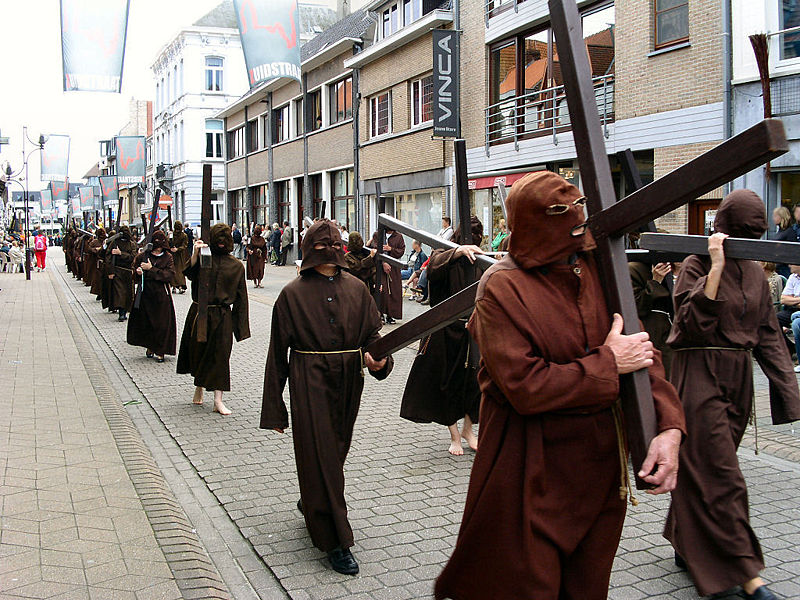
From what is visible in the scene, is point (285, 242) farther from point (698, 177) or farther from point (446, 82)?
point (698, 177)

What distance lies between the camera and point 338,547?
14.8 ft

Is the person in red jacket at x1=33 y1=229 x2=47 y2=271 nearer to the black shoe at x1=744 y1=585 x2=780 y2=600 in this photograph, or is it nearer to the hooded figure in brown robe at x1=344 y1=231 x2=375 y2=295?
the hooded figure in brown robe at x1=344 y1=231 x2=375 y2=295

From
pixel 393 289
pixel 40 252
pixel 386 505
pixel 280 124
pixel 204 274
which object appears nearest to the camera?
pixel 386 505

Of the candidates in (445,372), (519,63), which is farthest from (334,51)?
(445,372)

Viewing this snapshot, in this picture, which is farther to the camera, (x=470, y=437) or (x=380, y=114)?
(x=380, y=114)

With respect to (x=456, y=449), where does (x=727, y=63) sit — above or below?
above

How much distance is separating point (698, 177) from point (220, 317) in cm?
701

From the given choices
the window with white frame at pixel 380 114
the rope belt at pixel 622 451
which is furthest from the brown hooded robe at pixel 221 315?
the window with white frame at pixel 380 114

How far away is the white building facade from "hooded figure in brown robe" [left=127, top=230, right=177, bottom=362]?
40271 millimetres

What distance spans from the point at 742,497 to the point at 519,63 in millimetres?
18094

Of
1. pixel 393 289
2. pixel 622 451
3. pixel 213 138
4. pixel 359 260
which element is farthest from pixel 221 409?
pixel 213 138

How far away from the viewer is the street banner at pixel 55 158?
35.0m

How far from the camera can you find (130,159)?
115 feet

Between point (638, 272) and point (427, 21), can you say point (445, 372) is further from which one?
point (427, 21)
